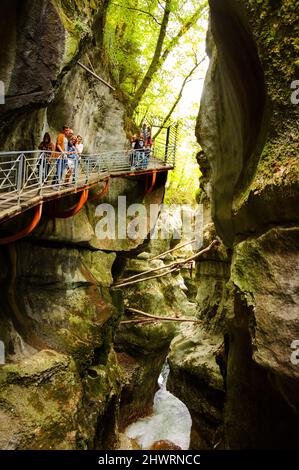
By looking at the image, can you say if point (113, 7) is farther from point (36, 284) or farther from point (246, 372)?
point (246, 372)

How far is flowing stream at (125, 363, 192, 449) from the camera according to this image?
16.4m

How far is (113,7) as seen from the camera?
1623 cm

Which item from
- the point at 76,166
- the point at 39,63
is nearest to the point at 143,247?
the point at 76,166

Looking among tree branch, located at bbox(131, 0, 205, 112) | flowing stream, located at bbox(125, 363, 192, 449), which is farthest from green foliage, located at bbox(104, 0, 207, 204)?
flowing stream, located at bbox(125, 363, 192, 449)

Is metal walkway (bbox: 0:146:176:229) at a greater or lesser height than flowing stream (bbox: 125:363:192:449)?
greater

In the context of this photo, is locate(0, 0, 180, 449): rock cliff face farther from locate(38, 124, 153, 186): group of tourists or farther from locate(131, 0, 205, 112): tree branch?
locate(131, 0, 205, 112): tree branch

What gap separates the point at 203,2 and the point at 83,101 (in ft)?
29.8

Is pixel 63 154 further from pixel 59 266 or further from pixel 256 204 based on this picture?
pixel 256 204

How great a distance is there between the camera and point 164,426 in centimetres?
1797

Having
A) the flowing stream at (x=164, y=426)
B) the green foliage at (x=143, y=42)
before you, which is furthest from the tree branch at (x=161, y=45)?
the flowing stream at (x=164, y=426)

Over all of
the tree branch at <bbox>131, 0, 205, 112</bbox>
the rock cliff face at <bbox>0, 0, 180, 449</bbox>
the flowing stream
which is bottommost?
the flowing stream

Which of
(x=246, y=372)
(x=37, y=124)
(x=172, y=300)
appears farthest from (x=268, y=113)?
(x=172, y=300)

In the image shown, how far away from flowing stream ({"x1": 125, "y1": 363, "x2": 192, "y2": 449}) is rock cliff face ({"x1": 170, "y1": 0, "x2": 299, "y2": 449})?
7287 millimetres

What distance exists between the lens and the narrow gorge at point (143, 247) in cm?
546
